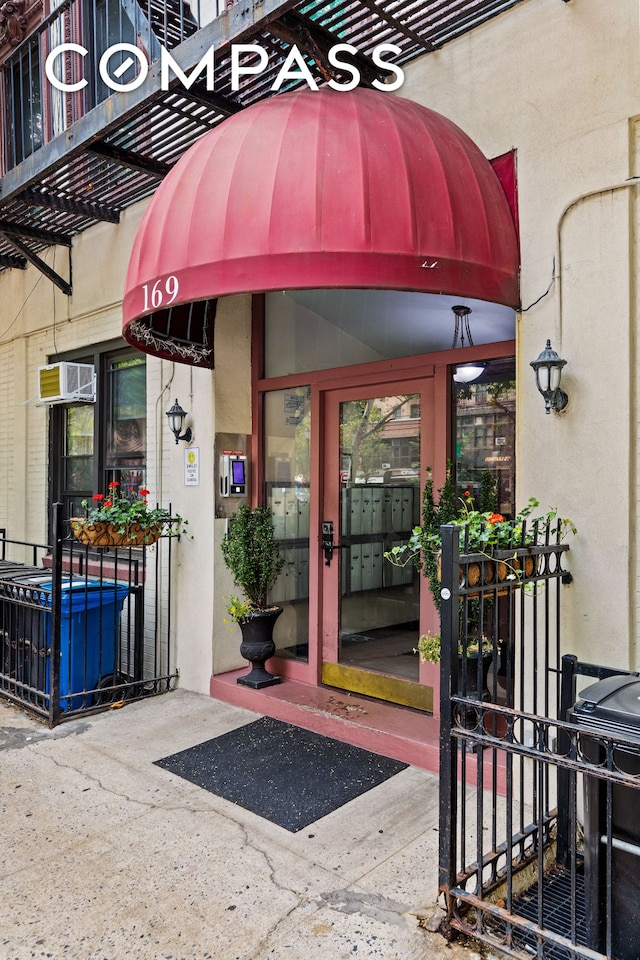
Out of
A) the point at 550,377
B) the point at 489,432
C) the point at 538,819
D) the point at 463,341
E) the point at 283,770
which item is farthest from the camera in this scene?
the point at 463,341

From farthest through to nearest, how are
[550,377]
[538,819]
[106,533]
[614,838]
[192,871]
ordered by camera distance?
[106,533]
[550,377]
[192,871]
[538,819]
[614,838]

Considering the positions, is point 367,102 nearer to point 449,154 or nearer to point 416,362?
point 449,154

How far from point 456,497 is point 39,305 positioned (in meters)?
5.89

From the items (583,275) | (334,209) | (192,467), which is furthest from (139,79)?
(583,275)

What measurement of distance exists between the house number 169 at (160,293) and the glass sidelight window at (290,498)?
6.10ft

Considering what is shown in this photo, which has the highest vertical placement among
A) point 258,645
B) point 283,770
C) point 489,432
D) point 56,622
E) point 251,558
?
point 489,432

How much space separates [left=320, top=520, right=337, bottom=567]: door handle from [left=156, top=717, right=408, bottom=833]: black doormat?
4.19 feet

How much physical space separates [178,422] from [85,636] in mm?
1902

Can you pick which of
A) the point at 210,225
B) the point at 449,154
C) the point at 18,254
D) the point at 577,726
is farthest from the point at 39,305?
the point at 577,726

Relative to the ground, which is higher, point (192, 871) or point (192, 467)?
point (192, 467)

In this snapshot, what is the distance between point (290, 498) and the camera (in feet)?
17.8

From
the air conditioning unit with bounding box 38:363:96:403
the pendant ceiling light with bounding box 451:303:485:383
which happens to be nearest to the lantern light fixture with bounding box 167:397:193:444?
the air conditioning unit with bounding box 38:363:96:403

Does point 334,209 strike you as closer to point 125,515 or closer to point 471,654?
point 471,654

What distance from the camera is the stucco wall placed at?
321cm
